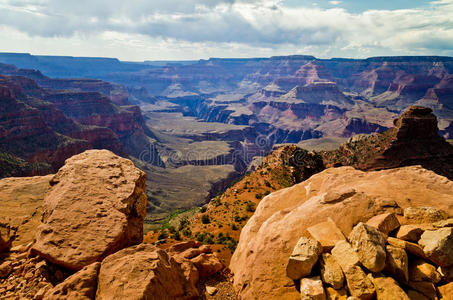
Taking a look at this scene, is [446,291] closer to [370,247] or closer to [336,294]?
[370,247]

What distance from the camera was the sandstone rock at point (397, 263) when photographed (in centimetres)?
967

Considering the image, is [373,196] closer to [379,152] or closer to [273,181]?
[273,181]

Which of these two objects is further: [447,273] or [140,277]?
[140,277]

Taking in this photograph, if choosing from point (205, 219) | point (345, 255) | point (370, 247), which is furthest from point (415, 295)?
point (205, 219)

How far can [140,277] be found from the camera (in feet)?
33.5

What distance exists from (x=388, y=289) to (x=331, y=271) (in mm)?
1937

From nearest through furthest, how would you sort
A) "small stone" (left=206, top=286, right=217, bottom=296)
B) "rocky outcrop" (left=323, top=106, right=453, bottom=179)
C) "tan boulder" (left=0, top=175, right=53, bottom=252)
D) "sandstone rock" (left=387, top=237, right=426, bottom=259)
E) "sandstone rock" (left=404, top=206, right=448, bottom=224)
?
"sandstone rock" (left=387, top=237, right=426, bottom=259)
"sandstone rock" (left=404, top=206, right=448, bottom=224)
"tan boulder" (left=0, top=175, right=53, bottom=252)
"small stone" (left=206, top=286, right=217, bottom=296)
"rocky outcrop" (left=323, top=106, right=453, bottom=179)

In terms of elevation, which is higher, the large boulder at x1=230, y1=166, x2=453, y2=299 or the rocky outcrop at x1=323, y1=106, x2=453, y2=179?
the large boulder at x1=230, y1=166, x2=453, y2=299

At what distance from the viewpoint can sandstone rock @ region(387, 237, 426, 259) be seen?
10115 mm

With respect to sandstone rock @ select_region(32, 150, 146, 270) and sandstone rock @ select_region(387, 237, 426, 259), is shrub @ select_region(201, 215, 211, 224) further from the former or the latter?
sandstone rock @ select_region(387, 237, 426, 259)

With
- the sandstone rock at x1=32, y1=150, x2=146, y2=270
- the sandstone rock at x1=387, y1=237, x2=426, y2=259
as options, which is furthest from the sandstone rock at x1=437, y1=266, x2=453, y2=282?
the sandstone rock at x1=32, y1=150, x2=146, y2=270

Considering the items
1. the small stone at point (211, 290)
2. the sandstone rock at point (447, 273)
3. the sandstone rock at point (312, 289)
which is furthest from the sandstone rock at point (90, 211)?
the sandstone rock at point (447, 273)

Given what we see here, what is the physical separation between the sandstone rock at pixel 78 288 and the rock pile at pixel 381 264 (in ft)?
27.3

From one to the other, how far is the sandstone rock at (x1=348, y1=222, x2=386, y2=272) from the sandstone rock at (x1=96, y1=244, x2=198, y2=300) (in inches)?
319
